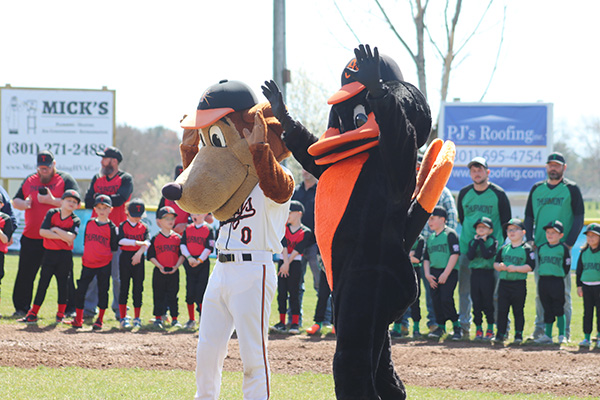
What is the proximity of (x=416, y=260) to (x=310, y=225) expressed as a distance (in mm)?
1800

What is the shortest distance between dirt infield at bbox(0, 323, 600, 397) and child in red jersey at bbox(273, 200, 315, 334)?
75 cm

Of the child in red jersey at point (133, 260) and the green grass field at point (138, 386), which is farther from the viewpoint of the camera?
the child in red jersey at point (133, 260)

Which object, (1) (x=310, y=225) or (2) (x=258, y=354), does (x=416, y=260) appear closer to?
(1) (x=310, y=225)

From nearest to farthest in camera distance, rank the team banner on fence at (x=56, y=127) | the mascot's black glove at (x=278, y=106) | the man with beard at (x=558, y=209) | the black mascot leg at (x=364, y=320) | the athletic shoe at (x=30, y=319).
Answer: the black mascot leg at (x=364, y=320) → the mascot's black glove at (x=278, y=106) → the man with beard at (x=558, y=209) → the athletic shoe at (x=30, y=319) → the team banner on fence at (x=56, y=127)

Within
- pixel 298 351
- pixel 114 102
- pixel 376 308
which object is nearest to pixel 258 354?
pixel 376 308

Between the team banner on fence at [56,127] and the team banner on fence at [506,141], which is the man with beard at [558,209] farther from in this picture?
the team banner on fence at [56,127]

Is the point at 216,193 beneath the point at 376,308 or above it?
above

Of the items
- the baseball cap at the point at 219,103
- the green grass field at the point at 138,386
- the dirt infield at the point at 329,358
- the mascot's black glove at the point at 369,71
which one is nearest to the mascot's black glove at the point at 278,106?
the baseball cap at the point at 219,103

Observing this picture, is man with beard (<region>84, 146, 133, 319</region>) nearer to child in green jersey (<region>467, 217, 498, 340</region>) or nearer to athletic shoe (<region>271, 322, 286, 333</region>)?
athletic shoe (<region>271, 322, 286, 333</region>)

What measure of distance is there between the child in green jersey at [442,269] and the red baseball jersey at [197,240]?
2.93m

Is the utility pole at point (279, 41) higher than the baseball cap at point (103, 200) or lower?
higher

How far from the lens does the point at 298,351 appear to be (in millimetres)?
8062

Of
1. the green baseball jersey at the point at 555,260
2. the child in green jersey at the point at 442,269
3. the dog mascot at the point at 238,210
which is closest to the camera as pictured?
the dog mascot at the point at 238,210

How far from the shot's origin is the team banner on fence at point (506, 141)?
60.1ft
